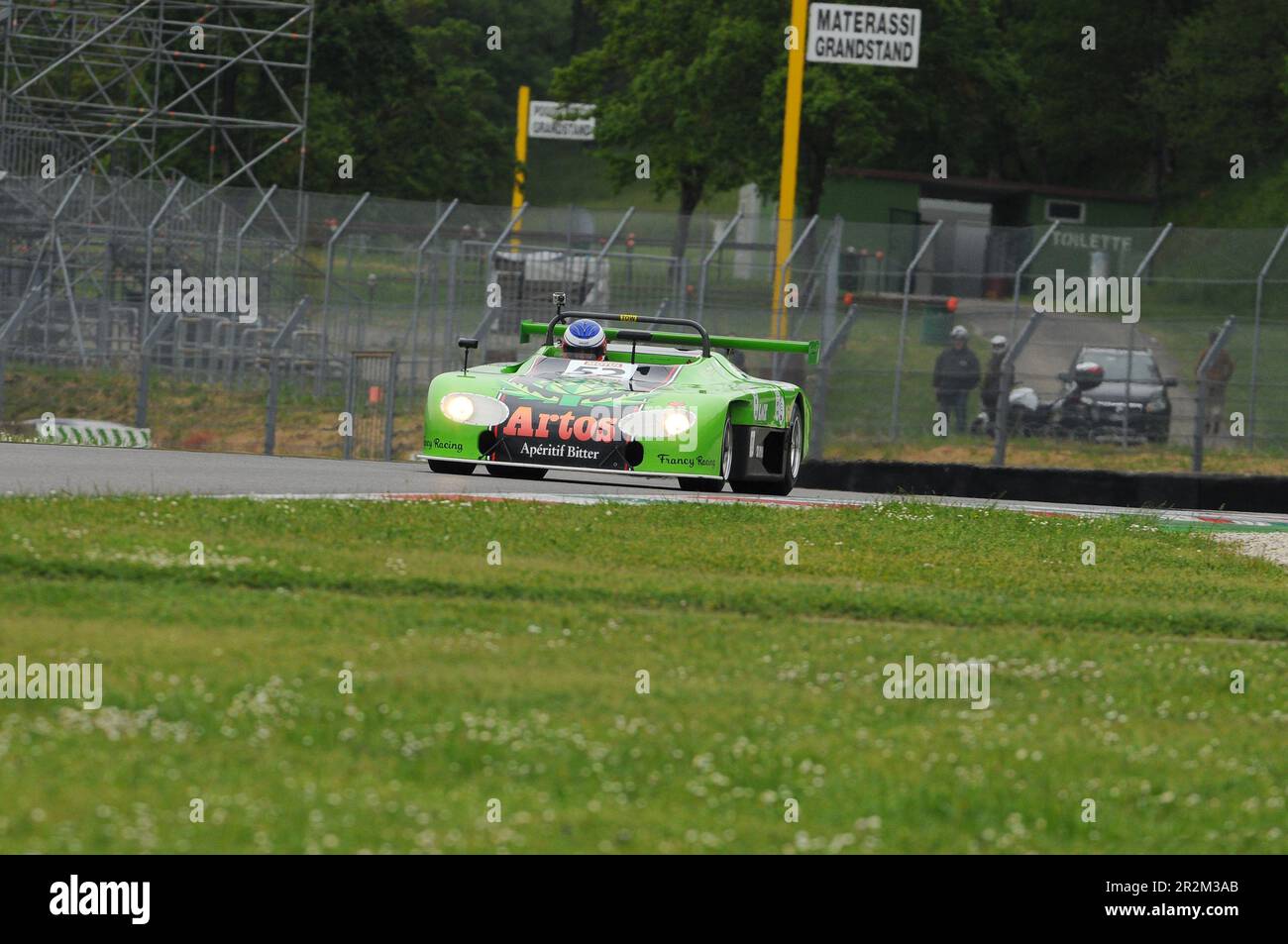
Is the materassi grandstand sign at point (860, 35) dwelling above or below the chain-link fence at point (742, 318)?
above

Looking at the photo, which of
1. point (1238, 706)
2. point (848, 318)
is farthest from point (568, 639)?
point (848, 318)

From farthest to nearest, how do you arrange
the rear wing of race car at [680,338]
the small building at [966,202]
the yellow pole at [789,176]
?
the small building at [966,202], the yellow pole at [789,176], the rear wing of race car at [680,338]

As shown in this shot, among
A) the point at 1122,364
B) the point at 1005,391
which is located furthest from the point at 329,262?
the point at 1122,364

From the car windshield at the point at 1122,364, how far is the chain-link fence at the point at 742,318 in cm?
5

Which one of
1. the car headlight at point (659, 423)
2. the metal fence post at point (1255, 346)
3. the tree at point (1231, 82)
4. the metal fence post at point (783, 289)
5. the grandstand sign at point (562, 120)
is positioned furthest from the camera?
the tree at point (1231, 82)

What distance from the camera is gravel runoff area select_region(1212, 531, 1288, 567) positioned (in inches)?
547

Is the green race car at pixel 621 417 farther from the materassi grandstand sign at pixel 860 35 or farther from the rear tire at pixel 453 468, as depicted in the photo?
the materassi grandstand sign at pixel 860 35

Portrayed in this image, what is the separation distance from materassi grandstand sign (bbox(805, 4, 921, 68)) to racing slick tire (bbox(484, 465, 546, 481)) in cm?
749

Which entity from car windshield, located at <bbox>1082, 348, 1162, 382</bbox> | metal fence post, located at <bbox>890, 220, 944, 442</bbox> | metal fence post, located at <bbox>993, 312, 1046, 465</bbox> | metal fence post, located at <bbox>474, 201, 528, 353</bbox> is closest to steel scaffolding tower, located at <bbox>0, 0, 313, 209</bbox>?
metal fence post, located at <bbox>474, 201, 528, 353</bbox>

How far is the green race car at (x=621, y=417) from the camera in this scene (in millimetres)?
13828

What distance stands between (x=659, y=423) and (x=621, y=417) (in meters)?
0.26

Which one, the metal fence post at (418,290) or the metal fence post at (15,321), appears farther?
the metal fence post at (418,290)

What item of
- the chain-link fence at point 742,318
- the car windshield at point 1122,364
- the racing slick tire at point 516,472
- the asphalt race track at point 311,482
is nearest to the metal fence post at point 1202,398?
the chain-link fence at point 742,318

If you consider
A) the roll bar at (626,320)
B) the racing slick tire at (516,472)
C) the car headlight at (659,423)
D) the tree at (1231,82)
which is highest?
the tree at (1231,82)
